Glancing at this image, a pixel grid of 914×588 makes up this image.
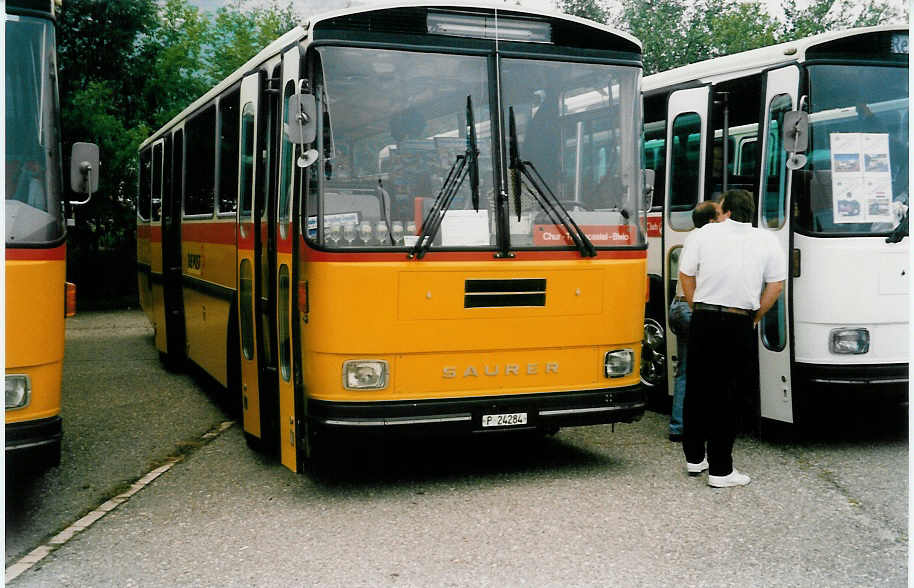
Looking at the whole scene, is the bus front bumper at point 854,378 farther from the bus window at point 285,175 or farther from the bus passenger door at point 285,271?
the bus window at point 285,175

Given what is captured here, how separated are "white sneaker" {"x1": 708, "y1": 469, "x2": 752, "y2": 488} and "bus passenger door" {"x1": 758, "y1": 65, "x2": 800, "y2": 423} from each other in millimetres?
1060

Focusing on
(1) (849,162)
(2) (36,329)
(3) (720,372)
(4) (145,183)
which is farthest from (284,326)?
(4) (145,183)

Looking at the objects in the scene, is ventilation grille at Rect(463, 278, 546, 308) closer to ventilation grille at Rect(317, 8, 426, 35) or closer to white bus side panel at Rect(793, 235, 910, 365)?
ventilation grille at Rect(317, 8, 426, 35)

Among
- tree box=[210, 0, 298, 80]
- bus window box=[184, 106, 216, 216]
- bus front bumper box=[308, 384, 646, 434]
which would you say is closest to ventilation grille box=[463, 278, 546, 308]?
bus front bumper box=[308, 384, 646, 434]

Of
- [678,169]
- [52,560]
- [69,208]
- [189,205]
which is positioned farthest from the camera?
[189,205]

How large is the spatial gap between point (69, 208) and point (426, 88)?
86.5 inches

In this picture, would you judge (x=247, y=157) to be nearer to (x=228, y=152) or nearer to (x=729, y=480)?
(x=228, y=152)

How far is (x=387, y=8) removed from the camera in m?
6.33

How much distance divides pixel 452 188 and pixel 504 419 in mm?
1462

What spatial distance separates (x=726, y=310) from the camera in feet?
21.5

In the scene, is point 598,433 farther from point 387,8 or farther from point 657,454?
point 387,8

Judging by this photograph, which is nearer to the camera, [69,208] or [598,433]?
[69,208]

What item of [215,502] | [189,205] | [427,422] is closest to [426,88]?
[427,422]

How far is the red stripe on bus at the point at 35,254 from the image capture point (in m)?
5.45
